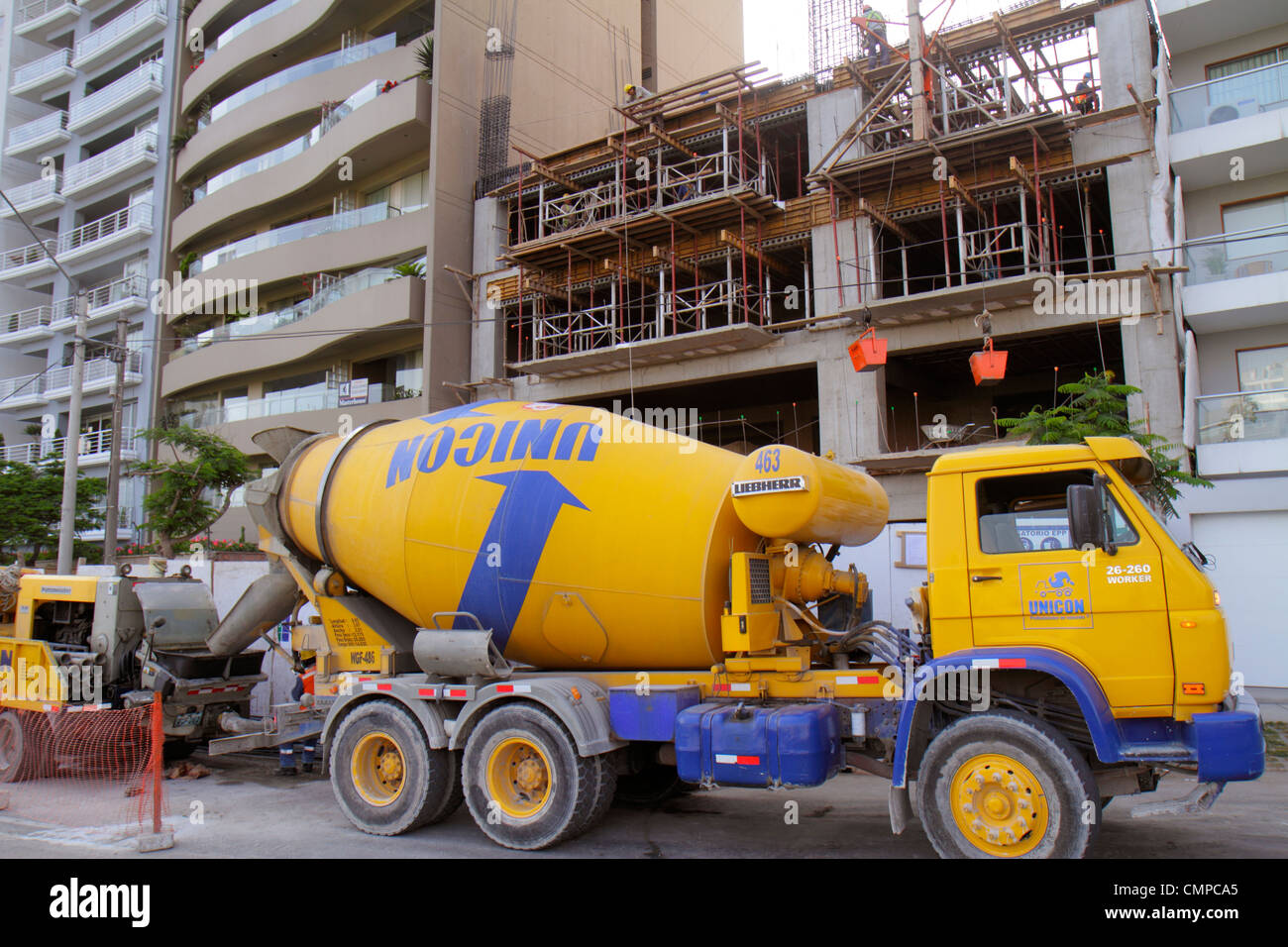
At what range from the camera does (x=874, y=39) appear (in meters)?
21.2

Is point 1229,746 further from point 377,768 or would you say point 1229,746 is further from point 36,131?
point 36,131

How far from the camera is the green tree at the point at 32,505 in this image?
27.4 meters

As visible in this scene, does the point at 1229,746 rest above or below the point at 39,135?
below

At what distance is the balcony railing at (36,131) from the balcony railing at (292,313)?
1623cm

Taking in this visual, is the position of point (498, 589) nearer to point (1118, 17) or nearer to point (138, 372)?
point (1118, 17)

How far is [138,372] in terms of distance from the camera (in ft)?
129

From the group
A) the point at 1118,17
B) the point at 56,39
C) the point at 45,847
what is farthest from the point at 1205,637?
the point at 56,39

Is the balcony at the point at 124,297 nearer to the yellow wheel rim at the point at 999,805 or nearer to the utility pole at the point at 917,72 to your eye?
the utility pole at the point at 917,72

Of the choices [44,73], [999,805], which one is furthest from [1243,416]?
[44,73]

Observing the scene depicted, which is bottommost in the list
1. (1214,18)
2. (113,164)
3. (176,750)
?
(176,750)

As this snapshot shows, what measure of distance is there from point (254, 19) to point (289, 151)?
642cm

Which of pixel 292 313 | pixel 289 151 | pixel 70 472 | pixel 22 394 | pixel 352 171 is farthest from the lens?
pixel 22 394

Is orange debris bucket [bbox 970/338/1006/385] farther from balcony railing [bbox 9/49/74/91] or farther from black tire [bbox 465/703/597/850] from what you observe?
balcony railing [bbox 9/49/74/91]

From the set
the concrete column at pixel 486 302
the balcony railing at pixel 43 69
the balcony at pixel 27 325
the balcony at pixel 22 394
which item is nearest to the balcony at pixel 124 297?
the balcony at pixel 27 325
